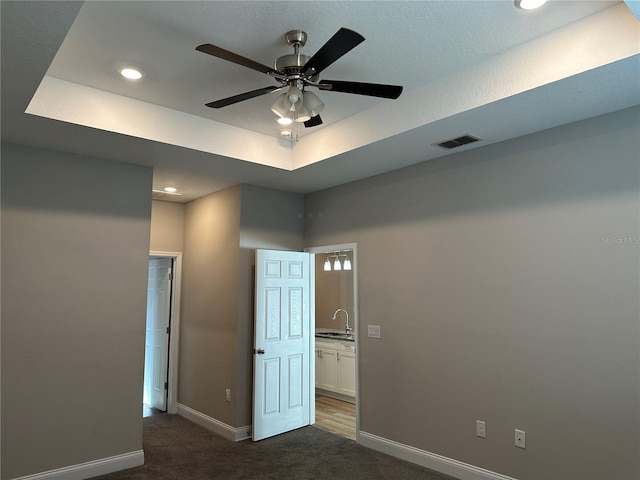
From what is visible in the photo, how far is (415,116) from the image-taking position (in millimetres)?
3211

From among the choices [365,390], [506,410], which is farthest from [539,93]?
[365,390]

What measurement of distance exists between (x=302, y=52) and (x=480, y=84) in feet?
3.78

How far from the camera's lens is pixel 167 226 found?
5691 millimetres

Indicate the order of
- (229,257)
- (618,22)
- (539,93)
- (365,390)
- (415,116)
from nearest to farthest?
(618,22) < (539,93) < (415,116) < (365,390) < (229,257)

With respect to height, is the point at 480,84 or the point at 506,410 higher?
the point at 480,84

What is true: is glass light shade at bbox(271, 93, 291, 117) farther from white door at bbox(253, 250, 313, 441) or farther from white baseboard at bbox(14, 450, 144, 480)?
white baseboard at bbox(14, 450, 144, 480)

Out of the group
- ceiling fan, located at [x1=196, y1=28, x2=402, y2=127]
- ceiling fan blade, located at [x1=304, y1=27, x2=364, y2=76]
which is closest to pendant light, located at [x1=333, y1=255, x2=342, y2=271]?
ceiling fan, located at [x1=196, y1=28, x2=402, y2=127]

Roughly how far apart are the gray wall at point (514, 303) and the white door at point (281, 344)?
827 millimetres

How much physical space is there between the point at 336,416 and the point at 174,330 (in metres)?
2.30

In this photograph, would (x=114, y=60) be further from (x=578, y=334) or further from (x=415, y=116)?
(x=578, y=334)

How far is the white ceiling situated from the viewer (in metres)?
2.29

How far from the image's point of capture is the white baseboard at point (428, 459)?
3.43 m

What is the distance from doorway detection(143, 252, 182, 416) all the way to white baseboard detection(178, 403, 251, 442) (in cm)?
27

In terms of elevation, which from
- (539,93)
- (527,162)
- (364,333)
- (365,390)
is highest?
(539,93)
